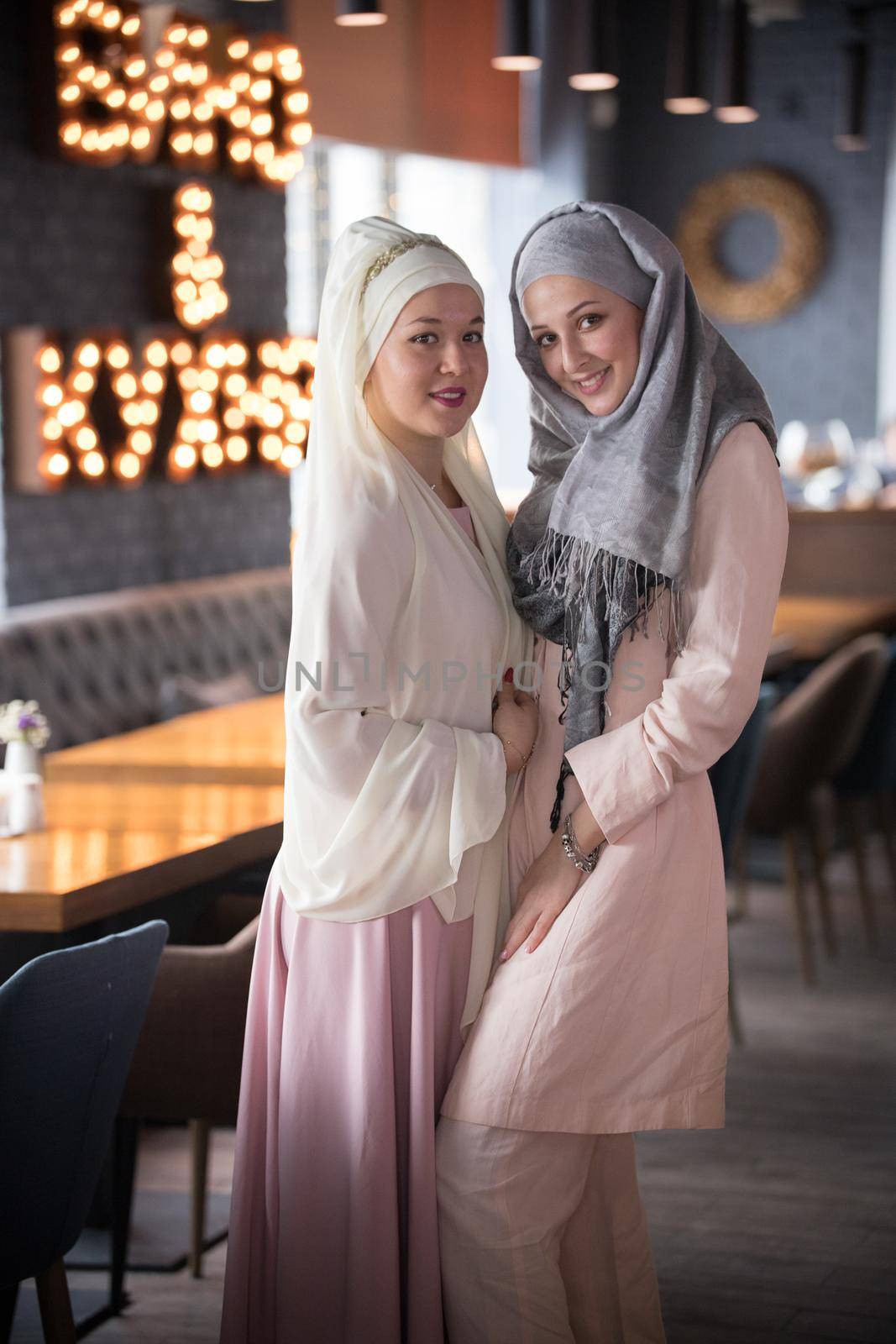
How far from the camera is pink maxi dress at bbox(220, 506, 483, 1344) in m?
2.16

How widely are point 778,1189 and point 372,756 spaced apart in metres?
1.76

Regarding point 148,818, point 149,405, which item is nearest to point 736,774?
point 148,818

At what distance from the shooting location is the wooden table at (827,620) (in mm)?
5598

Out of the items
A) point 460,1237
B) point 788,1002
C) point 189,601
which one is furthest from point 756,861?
point 460,1237

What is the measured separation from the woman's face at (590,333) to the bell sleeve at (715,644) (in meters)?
0.16

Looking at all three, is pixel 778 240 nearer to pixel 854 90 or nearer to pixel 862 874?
pixel 854 90

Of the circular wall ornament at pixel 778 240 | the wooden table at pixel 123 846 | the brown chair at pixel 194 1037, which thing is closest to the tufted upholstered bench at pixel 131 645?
the wooden table at pixel 123 846

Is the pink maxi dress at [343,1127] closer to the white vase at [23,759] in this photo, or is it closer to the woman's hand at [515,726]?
the woman's hand at [515,726]

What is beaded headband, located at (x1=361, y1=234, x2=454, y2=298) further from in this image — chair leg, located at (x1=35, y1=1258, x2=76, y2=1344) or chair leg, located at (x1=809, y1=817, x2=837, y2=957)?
chair leg, located at (x1=809, y1=817, x2=837, y2=957)

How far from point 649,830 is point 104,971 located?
0.68 meters

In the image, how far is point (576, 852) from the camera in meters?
2.16

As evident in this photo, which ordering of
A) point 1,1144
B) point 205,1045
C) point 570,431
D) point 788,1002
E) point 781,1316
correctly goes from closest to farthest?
point 1,1144
point 570,431
point 205,1045
point 781,1316
point 788,1002

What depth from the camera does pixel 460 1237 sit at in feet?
7.08

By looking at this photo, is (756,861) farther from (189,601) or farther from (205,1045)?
(205,1045)
